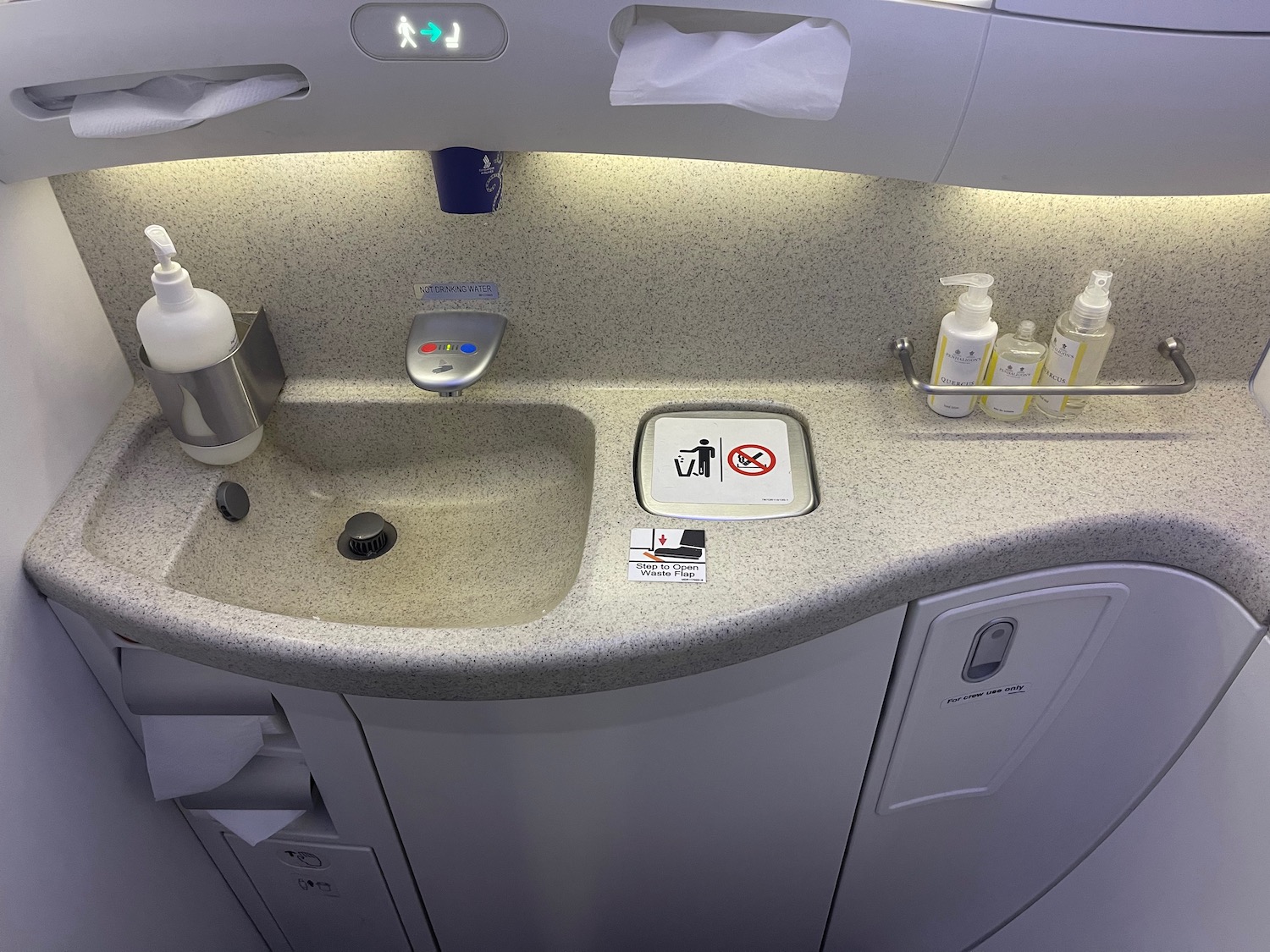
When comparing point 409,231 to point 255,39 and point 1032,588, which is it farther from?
point 1032,588

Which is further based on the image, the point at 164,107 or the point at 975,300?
the point at 975,300

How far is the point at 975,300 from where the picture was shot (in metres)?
0.96

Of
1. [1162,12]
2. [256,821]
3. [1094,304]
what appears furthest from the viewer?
[256,821]

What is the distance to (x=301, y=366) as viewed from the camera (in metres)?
1.10

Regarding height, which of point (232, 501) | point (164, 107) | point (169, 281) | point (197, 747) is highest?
point (164, 107)

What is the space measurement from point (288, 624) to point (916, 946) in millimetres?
1034

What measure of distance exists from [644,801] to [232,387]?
2.05ft

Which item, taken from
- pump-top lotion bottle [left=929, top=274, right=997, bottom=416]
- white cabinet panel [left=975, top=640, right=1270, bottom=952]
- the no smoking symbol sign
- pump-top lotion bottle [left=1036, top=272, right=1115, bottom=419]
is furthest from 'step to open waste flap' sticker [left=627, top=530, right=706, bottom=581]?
white cabinet panel [left=975, top=640, right=1270, bottom=952]

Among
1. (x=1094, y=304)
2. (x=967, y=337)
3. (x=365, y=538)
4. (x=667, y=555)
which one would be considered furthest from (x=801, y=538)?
(x=365, y=538)

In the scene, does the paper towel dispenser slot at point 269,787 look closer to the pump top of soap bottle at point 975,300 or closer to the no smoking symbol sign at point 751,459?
the no smoking symbol sign at point 751,459

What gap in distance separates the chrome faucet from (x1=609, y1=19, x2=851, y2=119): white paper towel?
33cm

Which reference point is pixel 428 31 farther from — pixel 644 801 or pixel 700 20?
pixel 644 801

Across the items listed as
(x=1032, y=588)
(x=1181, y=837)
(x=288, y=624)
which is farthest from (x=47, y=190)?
(x=1181, y=837)

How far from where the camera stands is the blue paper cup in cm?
83
